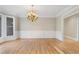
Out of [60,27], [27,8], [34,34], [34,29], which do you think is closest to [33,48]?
[34,34]

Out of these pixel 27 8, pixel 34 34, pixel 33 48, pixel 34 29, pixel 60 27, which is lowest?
pixel 33 48

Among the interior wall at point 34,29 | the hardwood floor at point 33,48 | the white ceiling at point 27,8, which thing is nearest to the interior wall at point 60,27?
the hardwood floor at point 33,48

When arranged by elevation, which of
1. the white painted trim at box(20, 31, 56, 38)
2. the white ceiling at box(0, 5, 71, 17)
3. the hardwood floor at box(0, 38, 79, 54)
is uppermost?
the white ceiling at box(0, 5, 71, 17)

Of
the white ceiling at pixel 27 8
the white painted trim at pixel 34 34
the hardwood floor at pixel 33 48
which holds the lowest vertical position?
the hardwood floor at pixel 33 48

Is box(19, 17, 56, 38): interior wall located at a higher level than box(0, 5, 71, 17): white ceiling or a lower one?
lower

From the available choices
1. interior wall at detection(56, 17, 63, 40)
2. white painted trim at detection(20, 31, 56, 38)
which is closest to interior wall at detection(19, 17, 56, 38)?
white painted trim at detection(20, 31, 56, 38)

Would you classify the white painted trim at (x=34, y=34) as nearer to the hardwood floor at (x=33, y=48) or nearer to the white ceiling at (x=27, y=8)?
the hardwood floor at (x=33, y=48)

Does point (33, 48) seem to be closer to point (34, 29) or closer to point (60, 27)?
point (34, 29)

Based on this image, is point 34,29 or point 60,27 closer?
point 34,29

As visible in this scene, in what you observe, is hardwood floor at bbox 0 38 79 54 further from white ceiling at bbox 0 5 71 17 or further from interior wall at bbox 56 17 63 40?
white ceiling at bbox 0 5 71 17
